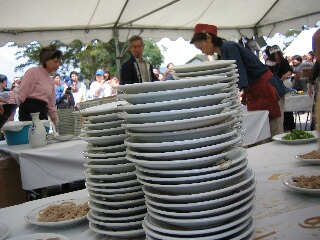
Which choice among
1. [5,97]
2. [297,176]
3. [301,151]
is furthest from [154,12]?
[297,176]

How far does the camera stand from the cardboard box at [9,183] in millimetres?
2422

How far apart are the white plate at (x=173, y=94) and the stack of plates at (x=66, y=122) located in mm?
1938

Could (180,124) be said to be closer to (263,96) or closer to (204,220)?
(204,220)

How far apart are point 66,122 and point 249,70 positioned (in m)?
1.43

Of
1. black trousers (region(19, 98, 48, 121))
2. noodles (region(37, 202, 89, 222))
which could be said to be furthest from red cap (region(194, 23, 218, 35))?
noodles (region(37, 202, 89, 222))

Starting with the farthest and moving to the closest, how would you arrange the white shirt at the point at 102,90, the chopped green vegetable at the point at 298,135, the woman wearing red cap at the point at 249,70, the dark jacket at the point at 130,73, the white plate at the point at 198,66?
the white shirt at the point at 102,90, the dark jacket at the point at 130,73, the woman wearing red cap at the point at 249,70, the chopped green vegetable at the point at 298,135, the white plate at the point at 198,66

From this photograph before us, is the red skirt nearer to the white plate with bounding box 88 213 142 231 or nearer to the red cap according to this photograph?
the red cap

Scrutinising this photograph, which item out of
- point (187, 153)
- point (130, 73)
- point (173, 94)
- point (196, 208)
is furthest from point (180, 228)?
point (130, 73)

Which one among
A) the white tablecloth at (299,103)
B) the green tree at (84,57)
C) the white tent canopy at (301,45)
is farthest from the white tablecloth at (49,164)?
the green tree at (84,57)

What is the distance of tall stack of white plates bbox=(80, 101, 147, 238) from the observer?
2.66 ft

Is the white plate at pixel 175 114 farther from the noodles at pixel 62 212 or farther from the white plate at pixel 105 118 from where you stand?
the noodles at pixel 62 212

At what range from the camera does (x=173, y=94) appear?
64cm

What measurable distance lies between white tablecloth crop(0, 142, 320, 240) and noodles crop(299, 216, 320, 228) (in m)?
0.01

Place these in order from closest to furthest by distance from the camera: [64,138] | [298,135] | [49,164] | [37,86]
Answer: [298,135] → [49,164] → [64,138] → [37,86]
